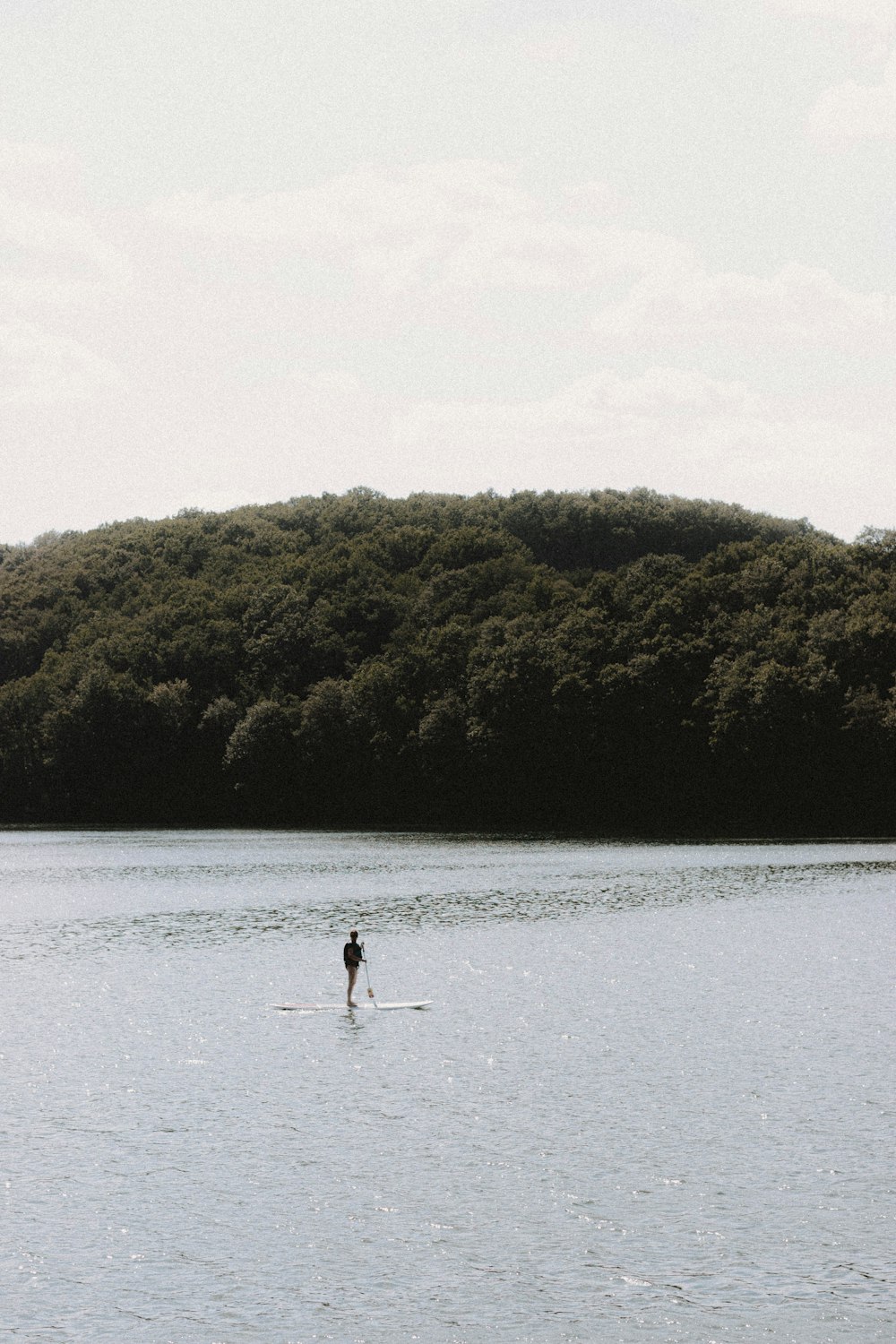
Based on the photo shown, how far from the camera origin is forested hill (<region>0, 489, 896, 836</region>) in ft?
424

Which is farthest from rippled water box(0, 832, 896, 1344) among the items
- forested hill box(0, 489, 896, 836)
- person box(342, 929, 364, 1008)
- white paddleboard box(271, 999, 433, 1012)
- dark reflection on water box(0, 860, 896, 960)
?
forested hill box(0, 489, 896, 836)

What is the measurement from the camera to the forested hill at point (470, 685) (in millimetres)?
129375

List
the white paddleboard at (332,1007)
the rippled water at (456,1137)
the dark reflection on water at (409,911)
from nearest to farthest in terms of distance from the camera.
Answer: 1. the rippled water at (456,1137)
2. the white paddleboard at (332,1007)
3. the dark reflection on water at (409,911)

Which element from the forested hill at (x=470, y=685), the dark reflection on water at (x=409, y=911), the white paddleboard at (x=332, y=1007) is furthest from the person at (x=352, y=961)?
the forested hill at (x=470, y=685)

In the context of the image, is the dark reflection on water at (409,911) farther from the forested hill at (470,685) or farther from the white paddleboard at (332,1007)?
the forested hill at (470,685)

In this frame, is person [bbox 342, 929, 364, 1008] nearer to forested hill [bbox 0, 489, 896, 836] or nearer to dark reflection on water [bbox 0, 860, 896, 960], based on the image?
dark reflection on water [bbox 0, 860, 896, 960]

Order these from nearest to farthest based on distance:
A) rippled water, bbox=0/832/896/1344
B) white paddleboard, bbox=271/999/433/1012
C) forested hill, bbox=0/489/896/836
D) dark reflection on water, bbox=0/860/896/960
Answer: rippled water, bbox=0/832/896/1344 → white paddleboard, bbox=271/999/433/1012 → dark reflection on water, bbox=0/860/896/960 → forested hill, bbox=0/489/896/836

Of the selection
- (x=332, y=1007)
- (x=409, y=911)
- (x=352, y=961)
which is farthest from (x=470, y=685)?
(x=332, y=1007)

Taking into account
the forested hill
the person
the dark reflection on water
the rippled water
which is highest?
the forested hill

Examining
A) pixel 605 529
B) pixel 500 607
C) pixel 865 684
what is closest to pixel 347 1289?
pixel 865 684

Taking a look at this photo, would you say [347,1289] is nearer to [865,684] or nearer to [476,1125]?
[476,1125]

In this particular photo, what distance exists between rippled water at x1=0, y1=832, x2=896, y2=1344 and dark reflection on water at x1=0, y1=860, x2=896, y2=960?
922 mm

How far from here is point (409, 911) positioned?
6344 centimetres

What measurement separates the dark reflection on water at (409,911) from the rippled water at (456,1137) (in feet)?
3.03
